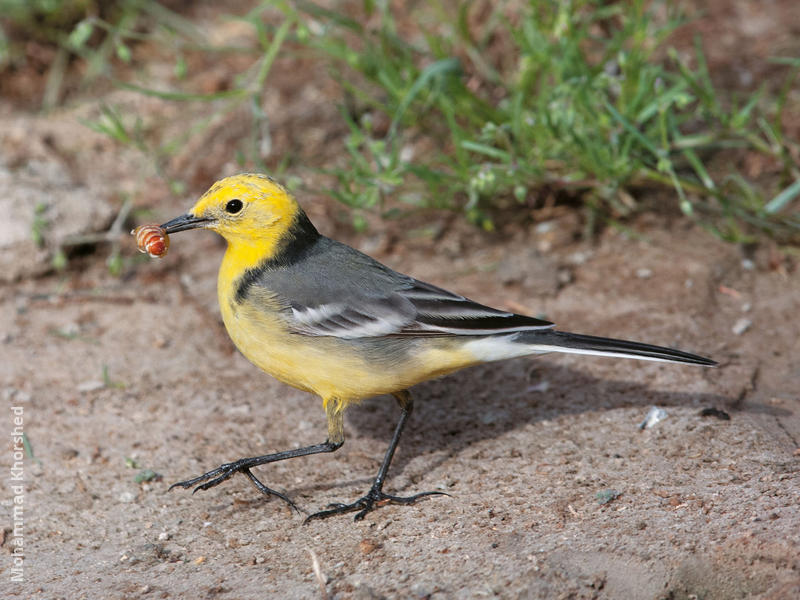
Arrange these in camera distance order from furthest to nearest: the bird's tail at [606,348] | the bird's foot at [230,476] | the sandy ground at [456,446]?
1. the bird's foot at [230,476]
2. the bird's tail at [606,348]
3. the sandy ground at [456,446]

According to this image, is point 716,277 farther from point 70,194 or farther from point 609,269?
point 70,194

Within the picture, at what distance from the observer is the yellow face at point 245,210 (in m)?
4.61

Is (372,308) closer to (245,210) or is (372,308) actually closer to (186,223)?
(245,210)

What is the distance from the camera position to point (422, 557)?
12.7ft

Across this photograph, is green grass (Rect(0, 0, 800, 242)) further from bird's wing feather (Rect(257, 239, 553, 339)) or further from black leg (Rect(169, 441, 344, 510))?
black leg (Rect(169, 441, 344, 510))

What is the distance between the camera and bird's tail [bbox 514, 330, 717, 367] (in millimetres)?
4219

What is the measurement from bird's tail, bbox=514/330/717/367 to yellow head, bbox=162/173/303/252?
1.45 metres

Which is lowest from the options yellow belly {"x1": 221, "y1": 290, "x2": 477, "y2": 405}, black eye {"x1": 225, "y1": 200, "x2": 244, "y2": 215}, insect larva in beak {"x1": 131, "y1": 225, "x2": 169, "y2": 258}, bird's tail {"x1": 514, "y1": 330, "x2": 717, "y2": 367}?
bird's tail {"x1": 514, "y1": 330, "x2": 717, "y2": 367}

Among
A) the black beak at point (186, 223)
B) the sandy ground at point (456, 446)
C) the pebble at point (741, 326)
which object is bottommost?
the pebble at point (741, 326)

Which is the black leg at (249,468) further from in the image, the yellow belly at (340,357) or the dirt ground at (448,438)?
the yellow belly at (340,357)

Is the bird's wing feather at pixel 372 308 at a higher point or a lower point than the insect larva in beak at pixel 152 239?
lower

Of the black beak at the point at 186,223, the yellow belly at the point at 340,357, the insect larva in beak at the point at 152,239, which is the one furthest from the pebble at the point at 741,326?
the insect larva in beak at the point at 152,239

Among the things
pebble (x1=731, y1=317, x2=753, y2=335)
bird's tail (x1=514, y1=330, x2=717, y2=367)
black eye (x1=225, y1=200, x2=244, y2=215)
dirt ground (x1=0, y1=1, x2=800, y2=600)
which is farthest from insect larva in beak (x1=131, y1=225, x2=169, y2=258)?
pebble (x1=731, y1=317, x2=753, y2=335)

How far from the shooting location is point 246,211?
4629 mm
